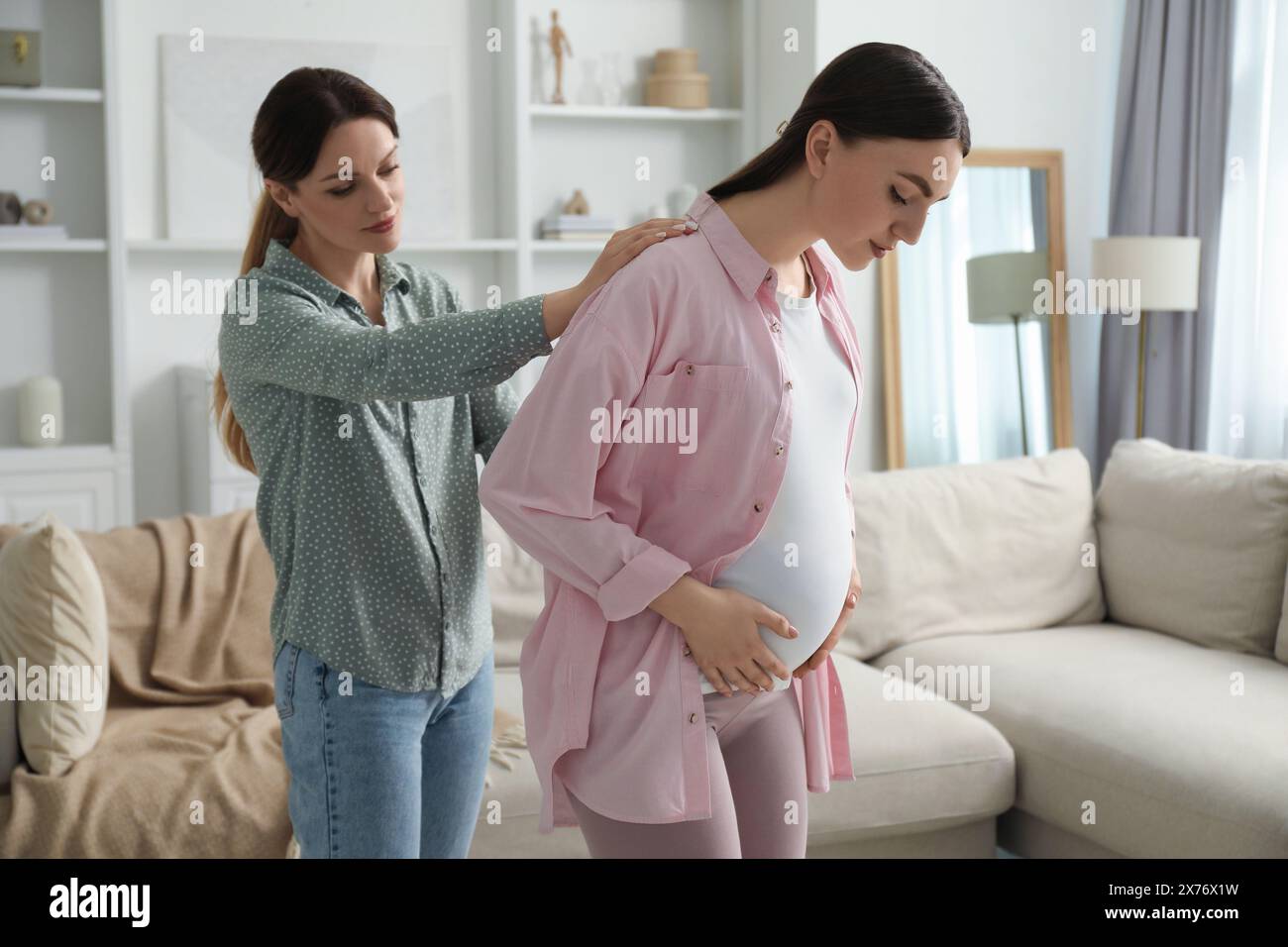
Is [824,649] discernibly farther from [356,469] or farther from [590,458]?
[356,469]

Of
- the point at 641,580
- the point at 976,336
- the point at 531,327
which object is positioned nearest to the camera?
the point at 641,580

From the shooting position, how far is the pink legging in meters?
1.17

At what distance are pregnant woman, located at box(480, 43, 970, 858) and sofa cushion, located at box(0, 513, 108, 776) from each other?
144 centimetres

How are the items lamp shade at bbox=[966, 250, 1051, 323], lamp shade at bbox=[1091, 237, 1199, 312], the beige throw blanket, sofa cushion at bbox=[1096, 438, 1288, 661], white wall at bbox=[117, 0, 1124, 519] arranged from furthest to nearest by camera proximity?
1. white wall at bbox=[117, 0, 1124, 519]
2. lamp shade at bbox=[966, 250, 1051, 323]
3. lamp shade at bbox=[1091, 237, 1199, 312]
4. sofa cushion at bbox=[1096, 438, 1288, 661]
5. the beige throw blanket

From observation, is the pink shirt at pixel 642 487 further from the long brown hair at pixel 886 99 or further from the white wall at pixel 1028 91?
the white wall at pixel 1028 91

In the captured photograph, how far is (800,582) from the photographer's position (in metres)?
1.20

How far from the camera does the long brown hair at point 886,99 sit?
1132 millimetres

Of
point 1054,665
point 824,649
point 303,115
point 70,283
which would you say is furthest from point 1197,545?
point 70,283

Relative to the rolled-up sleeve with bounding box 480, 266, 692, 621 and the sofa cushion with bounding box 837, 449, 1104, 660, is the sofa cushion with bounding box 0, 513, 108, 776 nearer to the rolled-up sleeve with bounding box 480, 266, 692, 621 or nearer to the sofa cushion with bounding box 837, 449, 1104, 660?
the rolled-up sleeve with bounding box 480, 266, 692, 621

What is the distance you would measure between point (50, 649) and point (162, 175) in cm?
254

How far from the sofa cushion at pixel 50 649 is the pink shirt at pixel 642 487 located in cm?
146

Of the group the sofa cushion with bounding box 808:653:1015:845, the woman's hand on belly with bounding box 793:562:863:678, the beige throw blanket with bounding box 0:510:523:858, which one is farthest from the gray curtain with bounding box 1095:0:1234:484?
the woman's hand on belly with bounding box 793:562:863:678
